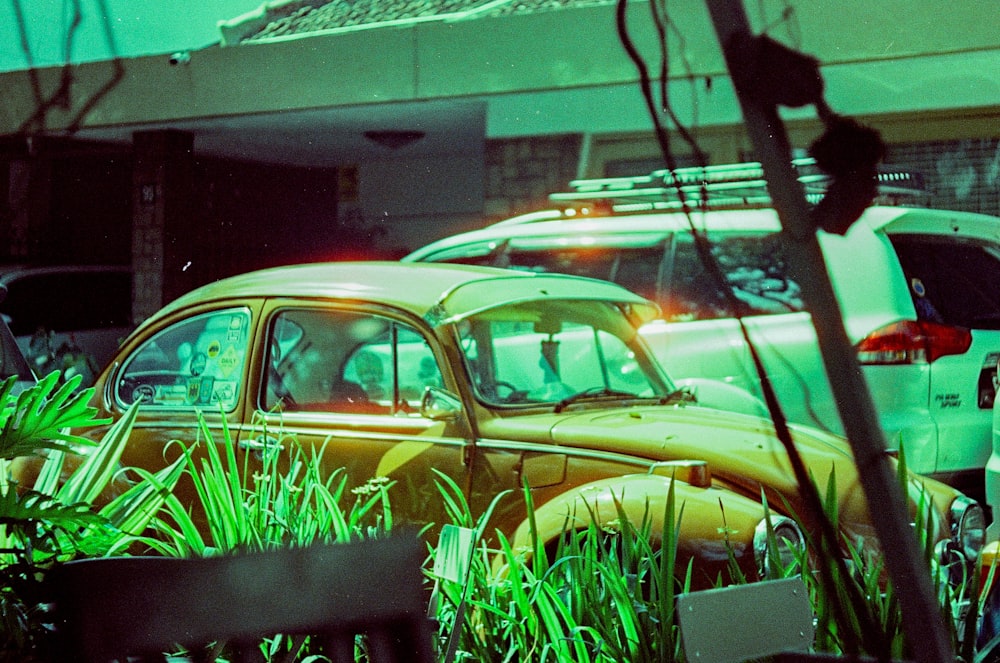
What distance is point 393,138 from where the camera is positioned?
142 inches

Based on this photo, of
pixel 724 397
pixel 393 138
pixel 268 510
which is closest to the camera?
pixel 268 510

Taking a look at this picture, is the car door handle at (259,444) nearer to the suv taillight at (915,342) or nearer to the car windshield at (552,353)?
the car windshield at (552,353)

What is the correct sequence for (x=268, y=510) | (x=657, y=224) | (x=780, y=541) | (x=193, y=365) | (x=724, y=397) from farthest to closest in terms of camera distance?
(x=193, y=365), (x=724, y=397), (x=657, y=224), (x=780, y=541), (x=268, y=510)

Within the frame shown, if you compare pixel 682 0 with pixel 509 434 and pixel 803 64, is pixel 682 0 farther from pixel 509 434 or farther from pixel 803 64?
pixel 509 434

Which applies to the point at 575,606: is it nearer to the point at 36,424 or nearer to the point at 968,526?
the point at 968,526

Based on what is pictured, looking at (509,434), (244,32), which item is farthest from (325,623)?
(244,32)

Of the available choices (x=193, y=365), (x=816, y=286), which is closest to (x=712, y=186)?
(x=816, y=286)

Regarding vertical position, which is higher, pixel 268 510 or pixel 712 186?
pixel 712 186

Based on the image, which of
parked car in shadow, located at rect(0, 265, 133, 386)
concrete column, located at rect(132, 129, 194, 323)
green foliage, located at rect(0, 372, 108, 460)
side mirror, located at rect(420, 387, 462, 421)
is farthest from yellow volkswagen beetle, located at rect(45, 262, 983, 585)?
green foliage, located at rect(0, 372, 108, 460)

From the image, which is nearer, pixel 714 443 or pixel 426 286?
pixel 714 443

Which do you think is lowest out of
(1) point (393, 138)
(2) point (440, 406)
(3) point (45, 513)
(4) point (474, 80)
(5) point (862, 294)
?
(3) point (45, 513)

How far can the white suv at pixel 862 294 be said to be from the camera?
319 cm

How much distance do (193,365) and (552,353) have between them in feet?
3.92

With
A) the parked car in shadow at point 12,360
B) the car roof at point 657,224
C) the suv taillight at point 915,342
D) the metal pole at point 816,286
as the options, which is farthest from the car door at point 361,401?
the suv taillight at point 915,342
